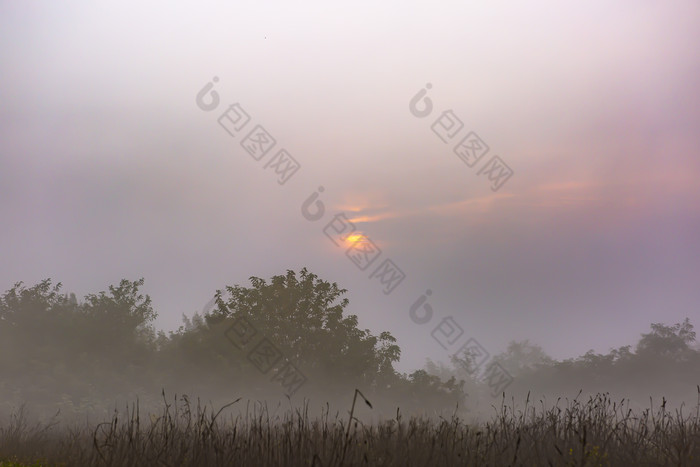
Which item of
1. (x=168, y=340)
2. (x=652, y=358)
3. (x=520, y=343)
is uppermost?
(x=520, y=343)

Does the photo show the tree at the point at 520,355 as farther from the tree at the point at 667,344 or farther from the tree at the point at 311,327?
the tree at the point at 311,327

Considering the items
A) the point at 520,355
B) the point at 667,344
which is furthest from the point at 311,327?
the point at 520,355

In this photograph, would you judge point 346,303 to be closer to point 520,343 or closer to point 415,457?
point 415,457

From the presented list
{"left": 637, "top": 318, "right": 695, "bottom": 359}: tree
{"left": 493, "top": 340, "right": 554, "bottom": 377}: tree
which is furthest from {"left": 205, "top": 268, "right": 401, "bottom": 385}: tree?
{"left": 493, "top": 340, "right": 554, "bottom": 377}: tree

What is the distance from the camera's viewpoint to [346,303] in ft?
91.8

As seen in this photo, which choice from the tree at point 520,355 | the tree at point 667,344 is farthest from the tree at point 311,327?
the tree at point 520,355

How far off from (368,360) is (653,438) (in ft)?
64.1

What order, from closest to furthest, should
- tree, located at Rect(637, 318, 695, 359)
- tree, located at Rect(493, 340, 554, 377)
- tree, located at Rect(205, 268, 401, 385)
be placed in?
tree, located at Rect(205, 268, 401, 385) < tree, located at Rect(637, 318, 695, 359) < tree, located at Rect(493, 340, 554, 377)

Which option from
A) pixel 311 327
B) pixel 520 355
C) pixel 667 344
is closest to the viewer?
pixel 311 327

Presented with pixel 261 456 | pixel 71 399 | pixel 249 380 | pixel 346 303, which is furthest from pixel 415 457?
pixel 71 399

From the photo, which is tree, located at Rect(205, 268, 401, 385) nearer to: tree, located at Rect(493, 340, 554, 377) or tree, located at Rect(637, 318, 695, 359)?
tree, located at Rect(637, 318, 695, 359)

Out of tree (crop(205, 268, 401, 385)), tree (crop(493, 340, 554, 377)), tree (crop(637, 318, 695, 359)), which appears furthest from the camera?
tree (crop(493, 340, 554, 377))

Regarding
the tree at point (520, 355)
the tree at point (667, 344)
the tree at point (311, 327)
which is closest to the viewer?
the tree at point (311, 327)

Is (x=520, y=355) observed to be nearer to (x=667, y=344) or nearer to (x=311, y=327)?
(x=667, y=344)
